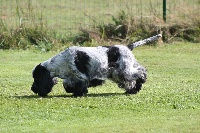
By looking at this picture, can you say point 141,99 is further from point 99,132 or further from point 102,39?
point 102,39

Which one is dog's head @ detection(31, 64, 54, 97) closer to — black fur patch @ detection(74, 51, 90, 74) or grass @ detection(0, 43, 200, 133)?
grass @ detection(0, 43, 200, 133)

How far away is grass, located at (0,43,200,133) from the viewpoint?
31.4 ft

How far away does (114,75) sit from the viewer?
11.6 metres

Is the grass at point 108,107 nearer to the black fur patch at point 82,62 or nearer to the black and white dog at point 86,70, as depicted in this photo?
the black and white dog at point 86,70

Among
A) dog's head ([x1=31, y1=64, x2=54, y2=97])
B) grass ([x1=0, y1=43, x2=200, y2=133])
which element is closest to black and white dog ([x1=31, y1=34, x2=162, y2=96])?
dog's head ([x1=31, y1=64, x2=54, y2=97])

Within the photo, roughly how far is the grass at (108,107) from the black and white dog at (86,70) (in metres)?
0.20

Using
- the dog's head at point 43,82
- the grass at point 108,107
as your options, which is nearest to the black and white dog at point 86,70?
the dog's head at point 43,82

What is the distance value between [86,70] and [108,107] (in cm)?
97

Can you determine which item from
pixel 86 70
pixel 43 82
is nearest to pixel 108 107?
pixel 86 70

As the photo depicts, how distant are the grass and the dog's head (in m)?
0.11

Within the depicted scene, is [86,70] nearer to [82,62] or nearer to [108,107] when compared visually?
[82,62]

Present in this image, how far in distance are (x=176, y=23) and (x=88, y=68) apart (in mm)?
6921

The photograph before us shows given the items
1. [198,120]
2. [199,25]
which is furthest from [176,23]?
[198,120]

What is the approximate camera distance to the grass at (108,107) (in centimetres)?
956
